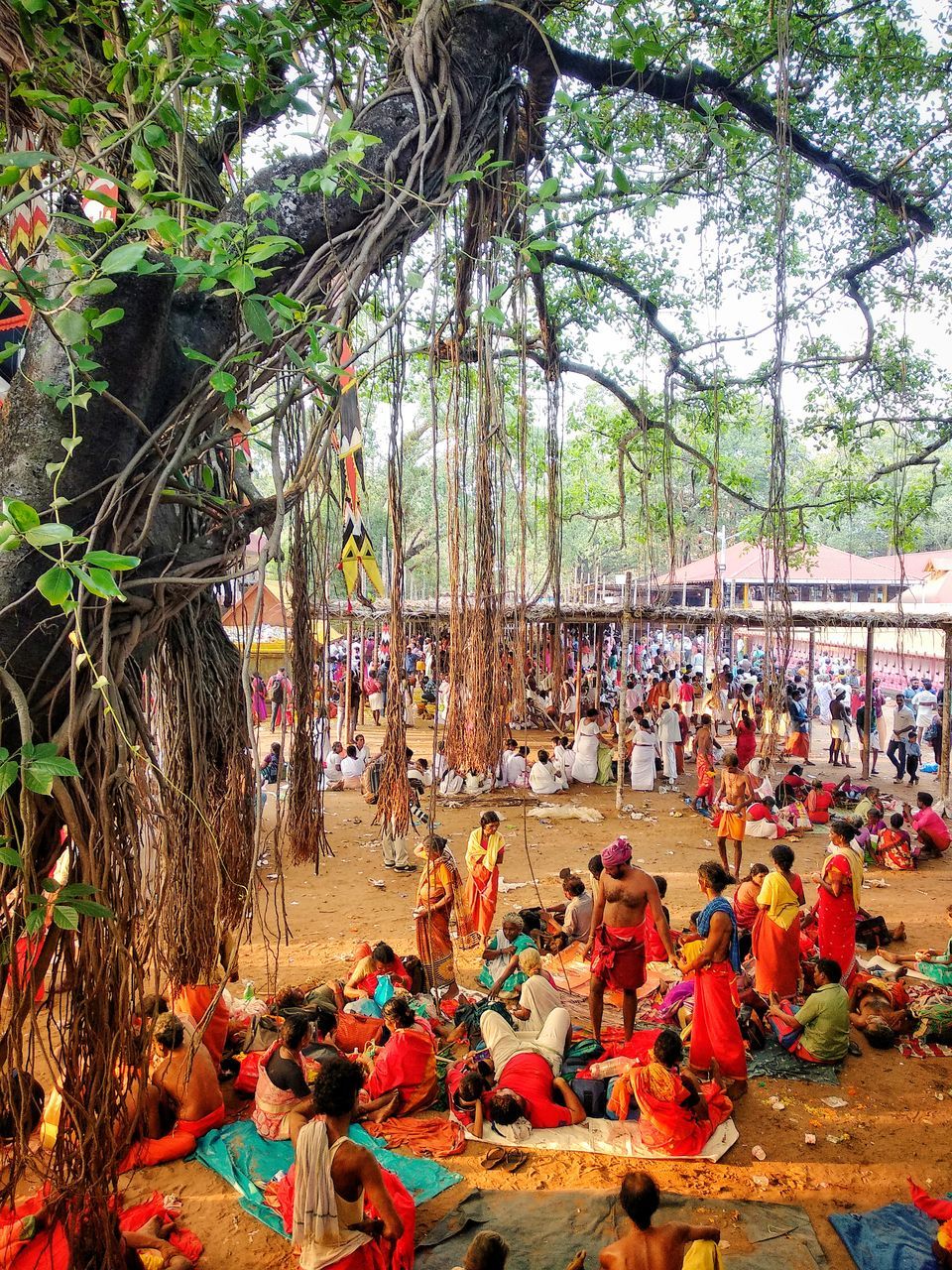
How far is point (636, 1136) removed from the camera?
3984 millimetres

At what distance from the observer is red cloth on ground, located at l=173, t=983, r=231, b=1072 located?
4.26 meters

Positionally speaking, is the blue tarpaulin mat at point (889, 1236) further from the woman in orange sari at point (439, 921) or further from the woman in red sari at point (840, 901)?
the woman in orange sari at point (439, 921)

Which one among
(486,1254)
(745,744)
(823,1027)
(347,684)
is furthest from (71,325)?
(745,744)

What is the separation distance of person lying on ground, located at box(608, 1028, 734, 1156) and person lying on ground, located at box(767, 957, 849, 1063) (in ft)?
2.93

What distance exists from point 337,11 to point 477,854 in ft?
17.3

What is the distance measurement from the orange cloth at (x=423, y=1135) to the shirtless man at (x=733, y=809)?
4.32 meters

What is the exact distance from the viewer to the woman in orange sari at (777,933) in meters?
5.23

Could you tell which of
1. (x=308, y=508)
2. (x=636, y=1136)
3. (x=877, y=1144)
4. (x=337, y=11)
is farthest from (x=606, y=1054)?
(x=337, y=11)

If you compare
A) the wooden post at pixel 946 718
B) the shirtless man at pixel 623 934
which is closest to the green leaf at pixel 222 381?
the shirtless man at pixel 623 934

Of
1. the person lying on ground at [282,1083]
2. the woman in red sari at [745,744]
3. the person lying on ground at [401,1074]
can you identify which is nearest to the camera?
the person lying on ground at [282,1083]

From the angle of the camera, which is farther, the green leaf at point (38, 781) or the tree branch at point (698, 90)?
the tree branch at point (698, 90)

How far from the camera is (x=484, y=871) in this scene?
6156 millimetres

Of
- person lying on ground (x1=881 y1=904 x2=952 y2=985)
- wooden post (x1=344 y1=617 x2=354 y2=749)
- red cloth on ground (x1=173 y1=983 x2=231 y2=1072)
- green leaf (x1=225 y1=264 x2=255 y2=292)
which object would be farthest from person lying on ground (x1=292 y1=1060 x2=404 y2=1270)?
wooden post (x1=344 y1=617 x2=354 y2=749)

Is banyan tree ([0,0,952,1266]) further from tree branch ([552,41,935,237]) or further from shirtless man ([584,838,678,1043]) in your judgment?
shirtless man ([584,838,678,1043])
